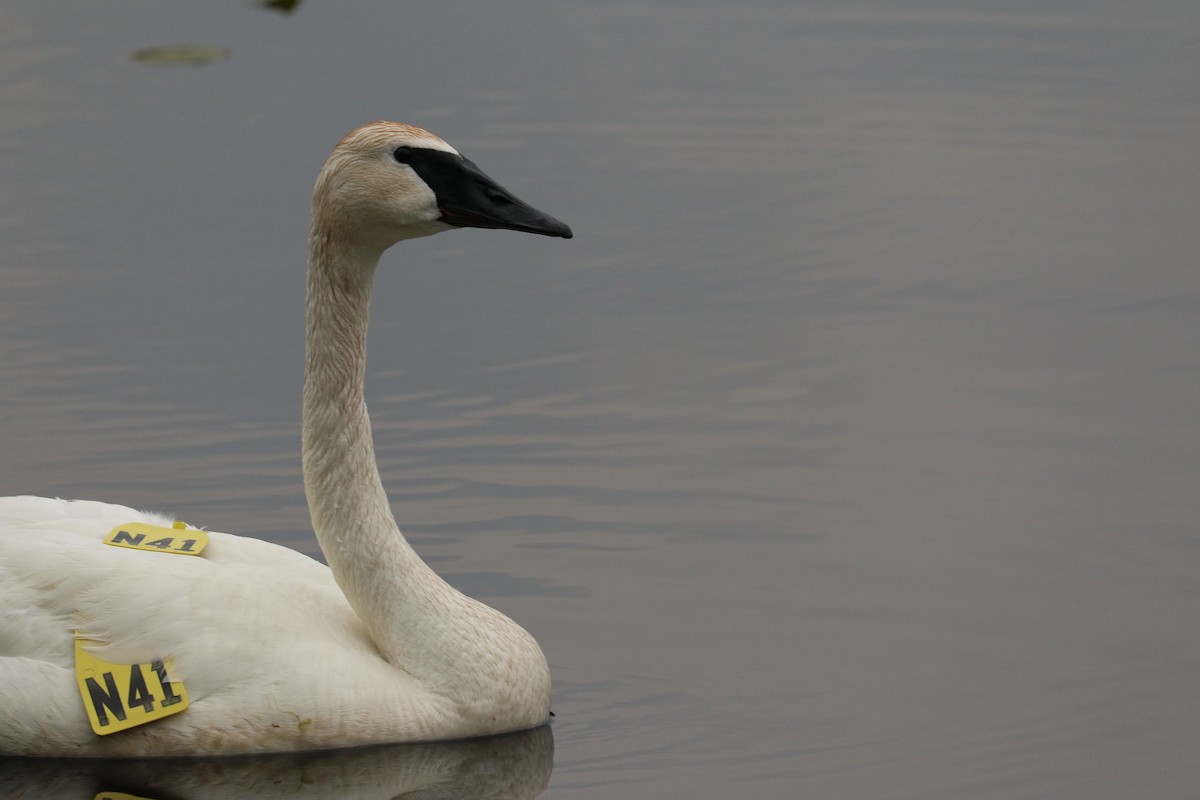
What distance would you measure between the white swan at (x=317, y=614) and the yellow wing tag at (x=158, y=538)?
0.04 ft

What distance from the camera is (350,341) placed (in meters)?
6.93

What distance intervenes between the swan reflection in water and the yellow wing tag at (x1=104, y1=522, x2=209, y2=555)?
2.35 ft

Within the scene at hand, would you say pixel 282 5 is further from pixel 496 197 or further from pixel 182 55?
pixel 496 197

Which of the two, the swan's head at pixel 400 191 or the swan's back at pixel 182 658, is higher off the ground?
the swan's head at pixel 400 191

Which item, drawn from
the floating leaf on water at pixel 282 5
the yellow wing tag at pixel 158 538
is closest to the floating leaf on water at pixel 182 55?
the floating leaf on water at pixel 282 5

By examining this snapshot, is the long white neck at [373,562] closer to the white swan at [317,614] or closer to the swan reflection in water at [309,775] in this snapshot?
the white swan at [317,614]

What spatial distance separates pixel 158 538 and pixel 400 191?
1501mm

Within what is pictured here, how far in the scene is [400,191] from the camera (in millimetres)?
6629

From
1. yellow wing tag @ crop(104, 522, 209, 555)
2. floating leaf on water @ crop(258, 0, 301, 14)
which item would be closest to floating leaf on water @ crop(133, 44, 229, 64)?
floating leaf on water @ crop(258, 0, 301, 14)

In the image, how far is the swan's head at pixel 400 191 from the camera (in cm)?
662

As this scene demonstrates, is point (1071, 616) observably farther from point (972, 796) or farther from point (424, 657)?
point (424, 657)

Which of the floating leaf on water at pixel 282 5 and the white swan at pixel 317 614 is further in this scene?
the floating leaf on water at pixel 282 5

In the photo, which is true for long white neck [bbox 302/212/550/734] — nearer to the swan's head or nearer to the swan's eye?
the swan's head

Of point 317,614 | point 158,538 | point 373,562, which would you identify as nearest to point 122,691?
point 158,538
